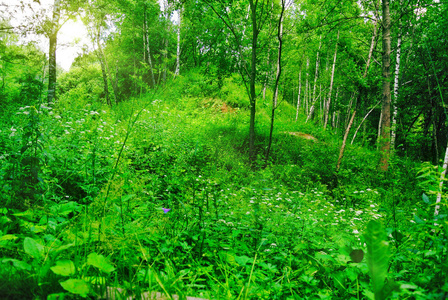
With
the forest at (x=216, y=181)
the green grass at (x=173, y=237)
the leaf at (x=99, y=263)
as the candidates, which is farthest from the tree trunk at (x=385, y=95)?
the leaf at (x=99, y=263)

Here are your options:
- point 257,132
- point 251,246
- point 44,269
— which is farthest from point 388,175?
point 44,269

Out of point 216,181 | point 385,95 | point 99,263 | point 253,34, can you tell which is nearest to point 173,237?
point 99,263

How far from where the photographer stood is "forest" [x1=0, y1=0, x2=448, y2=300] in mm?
1141

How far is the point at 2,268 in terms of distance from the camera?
94 centimetres

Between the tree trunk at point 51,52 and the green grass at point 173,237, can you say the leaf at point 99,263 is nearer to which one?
the green grass at point 173,237

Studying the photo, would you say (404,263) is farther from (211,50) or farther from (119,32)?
(119,32)

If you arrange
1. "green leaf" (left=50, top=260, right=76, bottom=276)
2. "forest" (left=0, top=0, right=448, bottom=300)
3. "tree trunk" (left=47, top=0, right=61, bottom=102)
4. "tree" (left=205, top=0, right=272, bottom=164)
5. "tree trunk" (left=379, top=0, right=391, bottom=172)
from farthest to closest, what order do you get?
"tree trunk" (left=379, top=0, right=391, bottom=172), "tree" (left=205, top=0, right=272, bottom=164), "tree trunk" (left=47, top=0, right=61, bottom=102), "forest" (left=0, top=0, right=448, bottom=300), "green leaf" (left=50, top=260, right=76, bottom=276)

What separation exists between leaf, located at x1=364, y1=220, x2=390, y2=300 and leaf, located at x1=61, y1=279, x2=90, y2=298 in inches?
41.1

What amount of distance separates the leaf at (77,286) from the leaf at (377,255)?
105cm

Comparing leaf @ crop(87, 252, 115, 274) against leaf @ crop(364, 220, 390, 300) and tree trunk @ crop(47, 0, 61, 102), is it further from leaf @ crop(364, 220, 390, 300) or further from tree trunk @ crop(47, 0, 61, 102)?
tree trunk @ crop(47, 0, 61, 102)

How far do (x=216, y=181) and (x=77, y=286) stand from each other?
7.44 feet

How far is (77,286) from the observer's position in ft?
2.73

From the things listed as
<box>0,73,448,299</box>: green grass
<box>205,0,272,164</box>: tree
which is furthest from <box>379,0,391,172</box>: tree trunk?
<box>205,0,272,164</box>: tree

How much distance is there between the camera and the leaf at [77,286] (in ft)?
2.64
